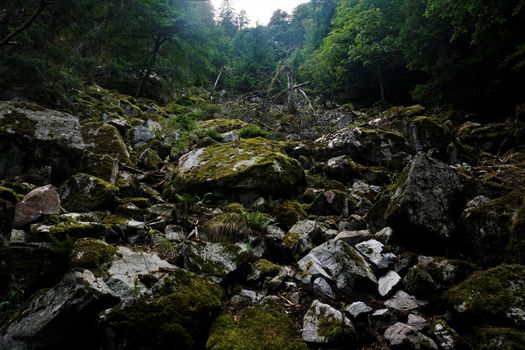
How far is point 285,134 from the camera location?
37.7 ft

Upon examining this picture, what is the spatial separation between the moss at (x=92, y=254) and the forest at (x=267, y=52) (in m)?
4.40

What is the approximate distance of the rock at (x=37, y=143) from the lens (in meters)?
5.84

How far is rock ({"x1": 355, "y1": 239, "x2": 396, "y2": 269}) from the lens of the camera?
437 centimetres

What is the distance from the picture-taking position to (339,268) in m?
4.09

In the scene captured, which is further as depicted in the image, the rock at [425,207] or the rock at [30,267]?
the rock at [425,207]

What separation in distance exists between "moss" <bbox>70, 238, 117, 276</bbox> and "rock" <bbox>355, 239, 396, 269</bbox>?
3224 mm

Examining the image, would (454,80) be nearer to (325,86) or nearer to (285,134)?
(285,134)

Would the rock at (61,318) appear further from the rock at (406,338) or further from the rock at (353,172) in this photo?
the rock at (353,172)

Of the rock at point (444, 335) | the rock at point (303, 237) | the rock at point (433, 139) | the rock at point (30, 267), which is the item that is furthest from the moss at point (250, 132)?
the rock at point (444, 335)

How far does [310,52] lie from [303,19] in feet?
40.3

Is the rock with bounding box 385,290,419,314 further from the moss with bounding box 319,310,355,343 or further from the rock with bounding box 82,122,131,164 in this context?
the rock with bounding box 82,122,131,164

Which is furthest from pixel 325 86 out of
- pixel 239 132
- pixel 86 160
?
pixel 86 160

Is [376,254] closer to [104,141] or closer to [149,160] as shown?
[149,160]

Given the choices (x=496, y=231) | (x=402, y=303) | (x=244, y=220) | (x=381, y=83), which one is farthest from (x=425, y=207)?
(x=381, y=83)
